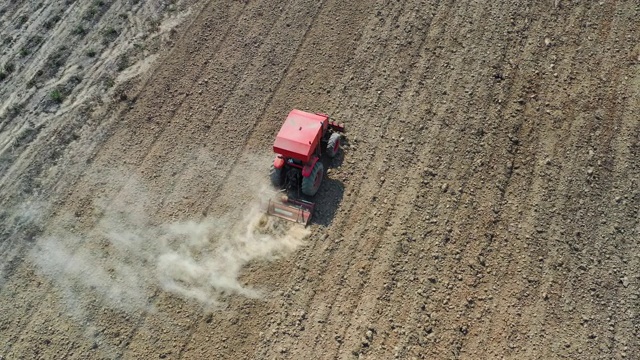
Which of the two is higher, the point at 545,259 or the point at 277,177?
the point at 277,177

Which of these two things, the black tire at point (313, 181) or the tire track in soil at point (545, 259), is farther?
the black tire at point (313, 181)

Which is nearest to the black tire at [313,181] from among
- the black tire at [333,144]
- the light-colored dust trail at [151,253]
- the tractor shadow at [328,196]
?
the tractor shadow at [328,196]

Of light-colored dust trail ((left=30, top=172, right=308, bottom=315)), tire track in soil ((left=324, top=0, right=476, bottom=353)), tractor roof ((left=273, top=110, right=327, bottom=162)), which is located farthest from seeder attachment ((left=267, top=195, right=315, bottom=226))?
tire track in soil ((left=324, top=0, right=476, bottom=353))

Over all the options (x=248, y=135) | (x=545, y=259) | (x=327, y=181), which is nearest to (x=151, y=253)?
(x=248, y=135)

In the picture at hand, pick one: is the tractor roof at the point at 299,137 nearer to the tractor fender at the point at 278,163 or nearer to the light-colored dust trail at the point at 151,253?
the tractor fender at the point at 278,163

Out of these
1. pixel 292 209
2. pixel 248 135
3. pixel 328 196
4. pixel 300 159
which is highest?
pixel 300 159

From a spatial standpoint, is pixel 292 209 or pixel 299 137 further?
pixel 292 209

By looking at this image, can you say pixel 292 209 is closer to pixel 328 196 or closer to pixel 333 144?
pixel 328 196
